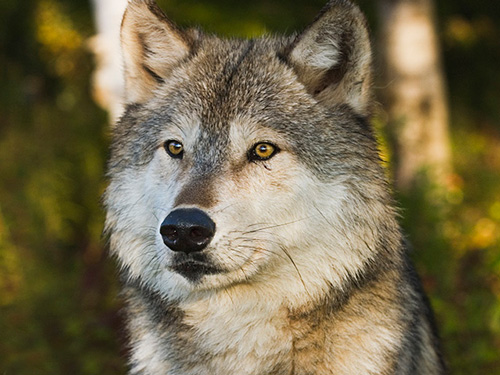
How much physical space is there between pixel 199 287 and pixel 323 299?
0.61m

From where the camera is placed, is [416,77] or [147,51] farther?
[416,77]

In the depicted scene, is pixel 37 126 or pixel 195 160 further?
pixel 37 126

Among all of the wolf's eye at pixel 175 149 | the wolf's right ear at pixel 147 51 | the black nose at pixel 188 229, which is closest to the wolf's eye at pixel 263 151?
the wolf's eye at pixel 175 149

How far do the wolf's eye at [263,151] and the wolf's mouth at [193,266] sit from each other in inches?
23.7

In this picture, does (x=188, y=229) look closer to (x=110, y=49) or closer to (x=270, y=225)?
(x=270, y=225)

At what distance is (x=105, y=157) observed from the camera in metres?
6.50

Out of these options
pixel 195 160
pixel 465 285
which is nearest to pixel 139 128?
pixel 195 160

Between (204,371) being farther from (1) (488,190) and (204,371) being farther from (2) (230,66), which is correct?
(1) (488,190)

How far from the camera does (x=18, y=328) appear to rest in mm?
6477

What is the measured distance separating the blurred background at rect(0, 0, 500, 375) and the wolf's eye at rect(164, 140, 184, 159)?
1.94 ft

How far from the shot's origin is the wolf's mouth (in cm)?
322

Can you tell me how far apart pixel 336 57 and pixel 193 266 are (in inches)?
52.3

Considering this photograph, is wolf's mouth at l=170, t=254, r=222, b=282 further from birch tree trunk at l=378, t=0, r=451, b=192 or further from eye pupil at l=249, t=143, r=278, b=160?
birch tree trunk at l=378, t=0, r=451, b=192

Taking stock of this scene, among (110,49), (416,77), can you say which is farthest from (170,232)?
(416,77)
